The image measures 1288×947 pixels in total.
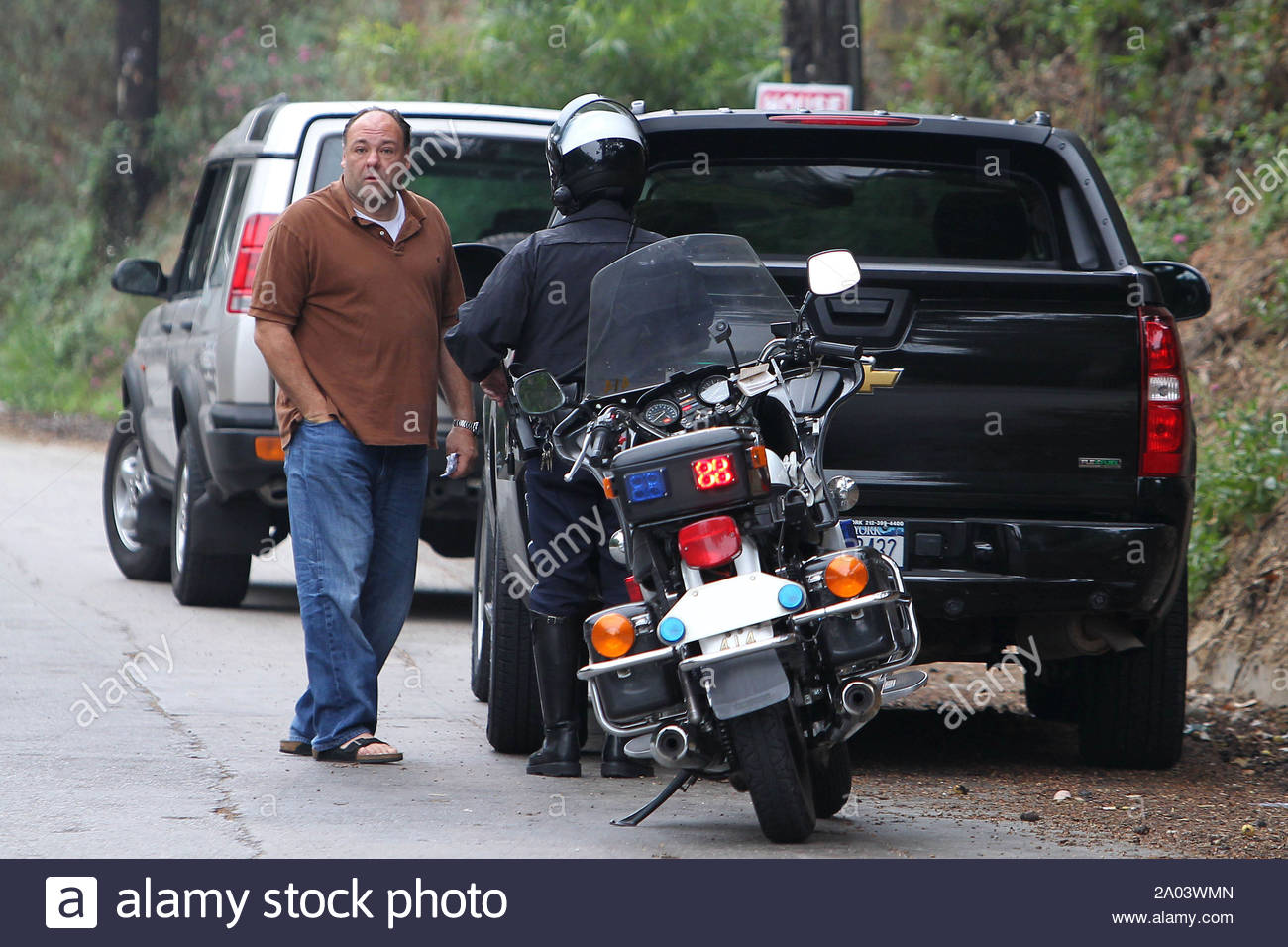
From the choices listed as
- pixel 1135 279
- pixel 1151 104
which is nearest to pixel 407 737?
pixel 1135 279

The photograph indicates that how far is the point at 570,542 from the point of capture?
5.72 meters

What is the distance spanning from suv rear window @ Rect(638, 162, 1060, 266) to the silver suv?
8.38ft

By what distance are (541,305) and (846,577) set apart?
140 cm

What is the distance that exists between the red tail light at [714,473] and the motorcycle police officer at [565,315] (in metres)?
0.98

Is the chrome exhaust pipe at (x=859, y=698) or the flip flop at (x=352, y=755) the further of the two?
the flip flop at (x=352, y=755)

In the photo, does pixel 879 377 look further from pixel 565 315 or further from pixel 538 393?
pixel 565 315

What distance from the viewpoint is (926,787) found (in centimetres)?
612

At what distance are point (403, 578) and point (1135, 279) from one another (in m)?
2.44

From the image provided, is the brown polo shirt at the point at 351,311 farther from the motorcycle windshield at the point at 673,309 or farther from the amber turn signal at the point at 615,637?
the amber turn signal at the point at 615,637

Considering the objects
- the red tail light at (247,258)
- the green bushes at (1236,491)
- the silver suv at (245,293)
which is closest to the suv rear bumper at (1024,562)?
the green bushes at (1236,491)

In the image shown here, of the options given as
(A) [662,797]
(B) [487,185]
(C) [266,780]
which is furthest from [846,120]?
(B) [487,185]

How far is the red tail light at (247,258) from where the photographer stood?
8703 millimetres

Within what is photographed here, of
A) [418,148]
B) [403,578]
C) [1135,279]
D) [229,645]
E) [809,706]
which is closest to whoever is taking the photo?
[809,706]

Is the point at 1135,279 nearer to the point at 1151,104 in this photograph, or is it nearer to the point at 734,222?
the point at 734,222
